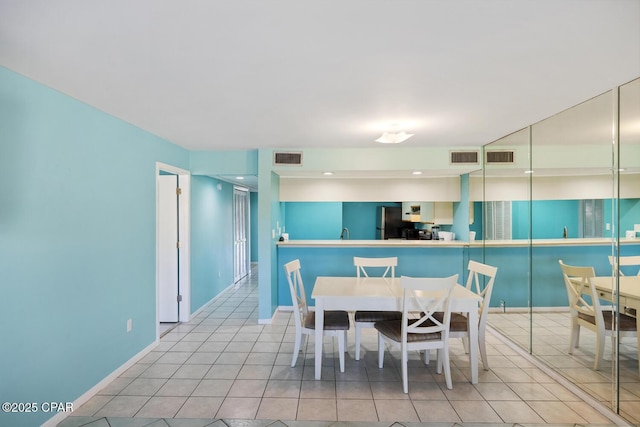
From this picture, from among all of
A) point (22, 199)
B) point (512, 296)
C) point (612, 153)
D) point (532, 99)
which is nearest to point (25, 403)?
point (22, 199)

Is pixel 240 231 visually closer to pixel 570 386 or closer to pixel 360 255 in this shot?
pixel 360 255

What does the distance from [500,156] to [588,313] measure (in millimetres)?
2129

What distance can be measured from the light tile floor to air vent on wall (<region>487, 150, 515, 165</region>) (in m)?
1.84

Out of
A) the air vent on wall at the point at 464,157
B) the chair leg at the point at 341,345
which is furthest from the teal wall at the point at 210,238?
the air vent on wall at the point at 464,157

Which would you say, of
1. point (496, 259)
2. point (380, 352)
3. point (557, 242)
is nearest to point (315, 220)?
point (496, 259)

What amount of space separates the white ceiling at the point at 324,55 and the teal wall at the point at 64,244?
0.83ft

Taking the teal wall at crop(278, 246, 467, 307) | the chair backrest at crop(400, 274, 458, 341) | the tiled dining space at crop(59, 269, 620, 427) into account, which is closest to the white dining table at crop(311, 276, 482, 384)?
the chair backrest at crop(400, 274, 458, 341)

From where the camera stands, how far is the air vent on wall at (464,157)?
439 centimetres

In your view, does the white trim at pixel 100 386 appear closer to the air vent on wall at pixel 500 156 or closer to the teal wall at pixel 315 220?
the teal wall at pixel 315 220

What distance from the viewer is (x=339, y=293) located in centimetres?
295

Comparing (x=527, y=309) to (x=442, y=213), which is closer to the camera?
(x=527, y=309)

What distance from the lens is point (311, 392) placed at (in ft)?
8.71

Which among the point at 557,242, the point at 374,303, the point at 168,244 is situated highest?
the point at 557,242

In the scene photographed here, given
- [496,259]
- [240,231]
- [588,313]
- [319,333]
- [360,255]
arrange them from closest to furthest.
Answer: [588,313] < [319,333] < [496,259] < [360,255] < [240,231]
